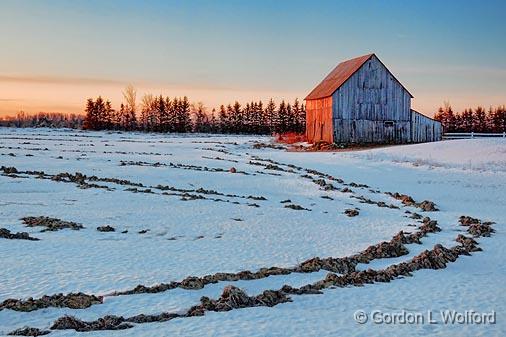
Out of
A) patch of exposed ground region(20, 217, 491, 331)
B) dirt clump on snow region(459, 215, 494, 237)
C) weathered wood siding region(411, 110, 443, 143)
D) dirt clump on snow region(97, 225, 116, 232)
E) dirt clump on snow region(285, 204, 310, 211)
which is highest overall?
weathered wood siding region(411, 110, 443, 143)

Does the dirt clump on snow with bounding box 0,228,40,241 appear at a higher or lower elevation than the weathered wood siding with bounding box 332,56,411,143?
lower

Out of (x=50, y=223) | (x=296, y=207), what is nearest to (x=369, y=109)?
(x=296, y=207)

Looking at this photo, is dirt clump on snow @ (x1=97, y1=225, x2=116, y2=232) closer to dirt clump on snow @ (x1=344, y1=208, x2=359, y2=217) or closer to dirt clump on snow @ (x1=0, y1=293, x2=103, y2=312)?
dirt clump on snow @ (x1=0, y1=293, x2=103, y2=312)

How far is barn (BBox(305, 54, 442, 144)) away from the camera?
5581 cm

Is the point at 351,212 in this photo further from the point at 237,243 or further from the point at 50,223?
the point at 50,223

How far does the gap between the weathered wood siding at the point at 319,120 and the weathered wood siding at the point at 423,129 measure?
9.20 metres

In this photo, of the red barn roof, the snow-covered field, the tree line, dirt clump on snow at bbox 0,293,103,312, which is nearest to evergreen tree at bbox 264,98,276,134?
the tree line

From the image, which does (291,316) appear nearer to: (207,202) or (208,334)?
(208,334)

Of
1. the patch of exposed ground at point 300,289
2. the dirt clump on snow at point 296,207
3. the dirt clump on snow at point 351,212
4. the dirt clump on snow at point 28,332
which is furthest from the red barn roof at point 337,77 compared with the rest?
the dirt clump on snow at point 28,332

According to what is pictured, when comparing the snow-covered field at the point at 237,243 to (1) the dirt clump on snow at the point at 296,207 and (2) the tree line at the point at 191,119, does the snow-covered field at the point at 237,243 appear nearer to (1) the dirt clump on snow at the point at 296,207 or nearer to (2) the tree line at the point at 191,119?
(1) the dirt clump on snow at the point at 296,207

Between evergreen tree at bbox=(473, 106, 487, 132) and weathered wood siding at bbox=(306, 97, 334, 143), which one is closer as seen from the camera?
weathered wood siding at bbox=(306, 97, 334, 143)

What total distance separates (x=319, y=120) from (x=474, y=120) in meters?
61.2

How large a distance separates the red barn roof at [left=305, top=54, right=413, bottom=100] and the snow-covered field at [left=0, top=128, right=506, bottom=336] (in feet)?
72.9

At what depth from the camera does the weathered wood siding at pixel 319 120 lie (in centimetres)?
5681
